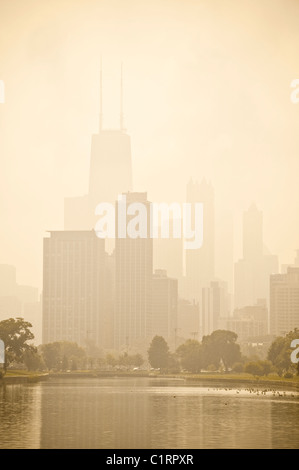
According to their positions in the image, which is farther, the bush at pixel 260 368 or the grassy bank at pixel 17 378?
the bush at pixel 260 368

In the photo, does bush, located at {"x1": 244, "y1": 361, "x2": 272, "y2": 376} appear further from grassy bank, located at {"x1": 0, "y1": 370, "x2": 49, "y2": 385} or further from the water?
the water

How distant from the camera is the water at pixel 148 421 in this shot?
228ft

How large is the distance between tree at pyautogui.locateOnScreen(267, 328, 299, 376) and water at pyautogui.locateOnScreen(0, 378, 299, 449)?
160ft

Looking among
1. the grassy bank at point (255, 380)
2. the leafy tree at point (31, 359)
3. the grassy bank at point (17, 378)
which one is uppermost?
the leafy tree at point (31, 359)

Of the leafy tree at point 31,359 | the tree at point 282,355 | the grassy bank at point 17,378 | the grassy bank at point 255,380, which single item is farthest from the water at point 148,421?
the leafy tree at point 31,359

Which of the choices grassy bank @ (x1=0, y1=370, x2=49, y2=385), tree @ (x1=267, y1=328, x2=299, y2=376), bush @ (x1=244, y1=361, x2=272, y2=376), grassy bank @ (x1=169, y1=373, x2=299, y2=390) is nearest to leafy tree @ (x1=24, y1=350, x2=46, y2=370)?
grassy bank @ (x1=0, y1=370, x2=49, y2=385)

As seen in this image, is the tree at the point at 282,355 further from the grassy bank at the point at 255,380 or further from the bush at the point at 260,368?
the grassy bank at the point at 255,380

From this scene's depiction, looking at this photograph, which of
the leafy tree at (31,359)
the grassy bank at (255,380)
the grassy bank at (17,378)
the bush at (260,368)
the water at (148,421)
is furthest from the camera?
the bush at (260,368)

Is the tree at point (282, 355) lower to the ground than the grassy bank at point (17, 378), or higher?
higher

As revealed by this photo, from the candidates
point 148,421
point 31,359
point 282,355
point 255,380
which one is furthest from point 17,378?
point 148,421

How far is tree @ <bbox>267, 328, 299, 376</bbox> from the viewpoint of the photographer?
175875mm

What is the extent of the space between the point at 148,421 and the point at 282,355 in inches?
3733

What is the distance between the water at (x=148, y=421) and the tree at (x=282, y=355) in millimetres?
48666
